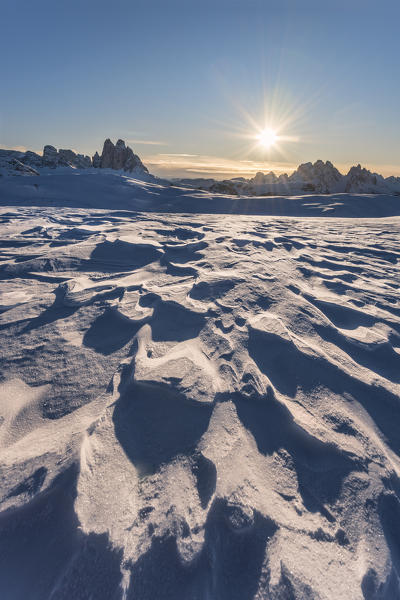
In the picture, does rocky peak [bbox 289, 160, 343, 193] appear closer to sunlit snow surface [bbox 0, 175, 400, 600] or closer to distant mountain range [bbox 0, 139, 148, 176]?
distant mountain range [bbox 0, 139, 148, 176]

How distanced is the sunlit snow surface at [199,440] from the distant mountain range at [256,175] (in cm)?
4479

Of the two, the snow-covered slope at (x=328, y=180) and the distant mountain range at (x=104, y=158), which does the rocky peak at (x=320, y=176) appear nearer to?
the snow-covered slope at (x=328, y=180)

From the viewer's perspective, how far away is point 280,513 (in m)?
0.83

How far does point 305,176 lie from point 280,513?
6822 centimetres

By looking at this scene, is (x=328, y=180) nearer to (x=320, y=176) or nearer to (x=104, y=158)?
(x=320, y=176)

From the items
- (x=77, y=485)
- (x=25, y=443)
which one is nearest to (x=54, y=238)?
(x=25, y=443)

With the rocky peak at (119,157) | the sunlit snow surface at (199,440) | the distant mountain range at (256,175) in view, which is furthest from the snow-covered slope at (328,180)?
the sunlit snow surface at (199,440)

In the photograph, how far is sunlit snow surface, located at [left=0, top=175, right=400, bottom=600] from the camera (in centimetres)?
73

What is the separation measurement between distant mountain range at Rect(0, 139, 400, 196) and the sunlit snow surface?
44.8 m

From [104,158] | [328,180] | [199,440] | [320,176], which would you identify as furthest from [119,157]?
[199,440]

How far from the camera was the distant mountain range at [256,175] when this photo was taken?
4672 cm

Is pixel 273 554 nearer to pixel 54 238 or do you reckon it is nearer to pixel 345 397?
pixel 345 397

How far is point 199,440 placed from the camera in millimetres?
1021

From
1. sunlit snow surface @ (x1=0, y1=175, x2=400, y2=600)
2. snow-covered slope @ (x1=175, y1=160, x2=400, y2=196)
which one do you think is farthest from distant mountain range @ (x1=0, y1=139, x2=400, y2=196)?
sunlit snow surface @ (x1=0, y1=175, x2=400, y2=600)
